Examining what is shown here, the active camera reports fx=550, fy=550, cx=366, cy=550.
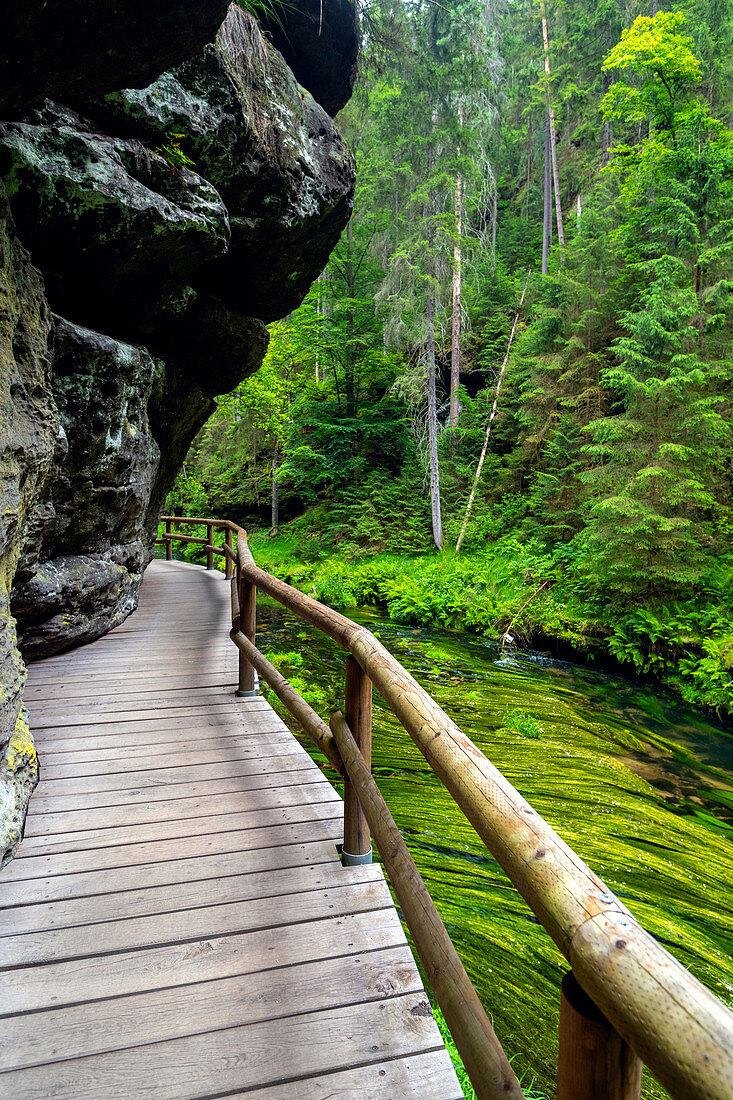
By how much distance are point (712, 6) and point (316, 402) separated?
48.4ft

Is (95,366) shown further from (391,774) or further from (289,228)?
(391,774)

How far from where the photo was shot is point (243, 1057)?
1550mm

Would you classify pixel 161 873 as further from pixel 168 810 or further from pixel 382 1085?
pixel 382 1085

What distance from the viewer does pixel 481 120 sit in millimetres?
12484

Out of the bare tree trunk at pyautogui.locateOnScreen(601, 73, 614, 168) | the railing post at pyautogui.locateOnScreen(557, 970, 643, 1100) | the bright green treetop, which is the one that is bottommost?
the railing post at pyautogui.locateOnScreen(557, 970, 643, 1100)

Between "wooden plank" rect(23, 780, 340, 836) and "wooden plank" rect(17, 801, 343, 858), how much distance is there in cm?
3

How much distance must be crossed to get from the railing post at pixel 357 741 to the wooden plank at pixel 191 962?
0.32 metres

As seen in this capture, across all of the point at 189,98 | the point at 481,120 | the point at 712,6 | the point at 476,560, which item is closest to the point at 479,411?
the point at 476,560

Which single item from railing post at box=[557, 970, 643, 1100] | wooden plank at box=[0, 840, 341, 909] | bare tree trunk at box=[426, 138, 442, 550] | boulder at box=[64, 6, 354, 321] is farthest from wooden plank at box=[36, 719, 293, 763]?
bare tree trunk at box=[426, 138, 442, 550]

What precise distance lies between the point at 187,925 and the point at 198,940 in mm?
94

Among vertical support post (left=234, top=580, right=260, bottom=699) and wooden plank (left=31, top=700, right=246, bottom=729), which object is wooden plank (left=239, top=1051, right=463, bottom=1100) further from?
vertical support post (left=234, top=580, right=260, bottom=699)

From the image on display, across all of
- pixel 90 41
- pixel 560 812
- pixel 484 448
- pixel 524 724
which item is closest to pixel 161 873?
pixel 560 812

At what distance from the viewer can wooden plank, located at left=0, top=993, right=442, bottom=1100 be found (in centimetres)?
147

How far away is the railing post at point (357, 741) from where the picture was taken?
2.29 metres
